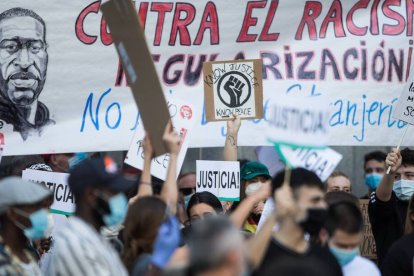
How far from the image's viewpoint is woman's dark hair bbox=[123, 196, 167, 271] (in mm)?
5504

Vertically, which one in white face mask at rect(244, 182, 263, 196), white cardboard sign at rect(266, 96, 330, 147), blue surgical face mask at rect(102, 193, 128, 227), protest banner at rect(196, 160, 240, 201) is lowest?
white face mask at rect(244, 182, 263, 196)

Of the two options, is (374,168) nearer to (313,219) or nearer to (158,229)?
(158,229)

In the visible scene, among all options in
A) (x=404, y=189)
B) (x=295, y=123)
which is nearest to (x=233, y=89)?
(x=404, y=189)

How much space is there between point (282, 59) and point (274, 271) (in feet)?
16.1

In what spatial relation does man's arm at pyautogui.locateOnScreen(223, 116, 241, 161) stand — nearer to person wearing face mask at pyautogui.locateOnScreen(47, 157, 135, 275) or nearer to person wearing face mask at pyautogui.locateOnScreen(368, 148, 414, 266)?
person wearing face mask at pyautogui.locateOnScreen(368, 148, 414, 266)

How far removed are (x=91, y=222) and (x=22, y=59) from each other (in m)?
3.32

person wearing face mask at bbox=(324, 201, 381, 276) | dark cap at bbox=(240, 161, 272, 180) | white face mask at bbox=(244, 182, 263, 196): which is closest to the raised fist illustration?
dark cap at bbox=(240, 161, 272, 180)

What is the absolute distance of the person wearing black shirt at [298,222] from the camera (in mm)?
4855

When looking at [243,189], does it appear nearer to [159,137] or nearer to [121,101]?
[121,101]

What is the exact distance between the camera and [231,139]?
8086mm

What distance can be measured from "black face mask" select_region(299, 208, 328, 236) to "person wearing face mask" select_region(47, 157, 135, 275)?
0.86 meters

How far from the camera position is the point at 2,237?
17.9 feet

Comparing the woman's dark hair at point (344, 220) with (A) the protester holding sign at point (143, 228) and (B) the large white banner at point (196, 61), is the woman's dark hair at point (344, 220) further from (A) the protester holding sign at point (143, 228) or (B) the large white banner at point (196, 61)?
(B) the large white banner at point (196, 61)

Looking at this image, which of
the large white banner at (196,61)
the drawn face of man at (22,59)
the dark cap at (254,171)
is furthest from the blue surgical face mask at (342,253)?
the drawn face of man at (22,59)
